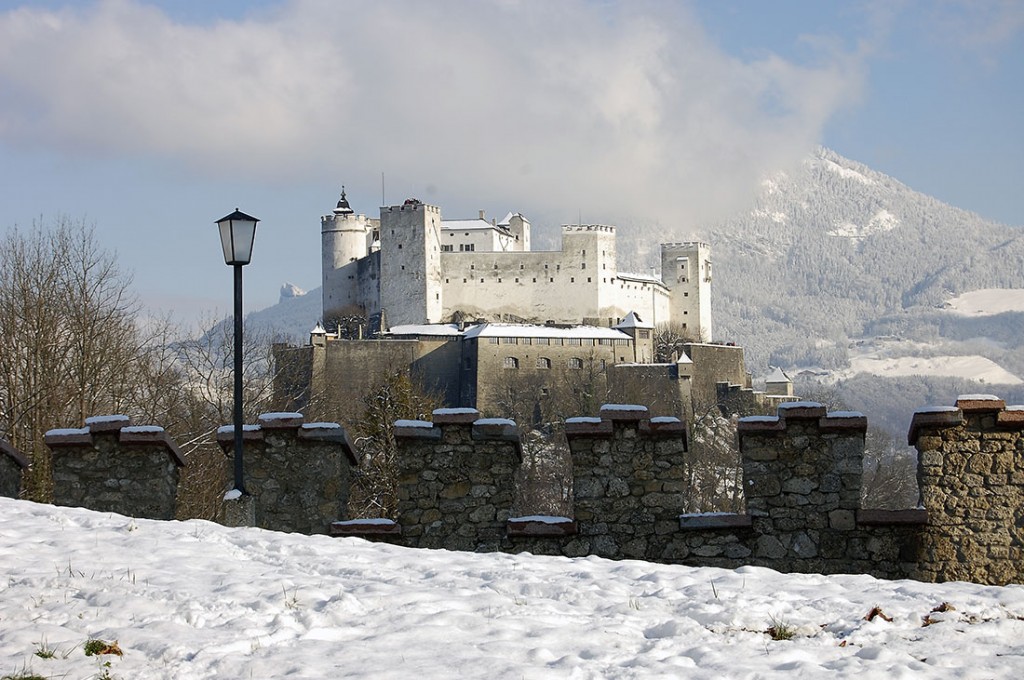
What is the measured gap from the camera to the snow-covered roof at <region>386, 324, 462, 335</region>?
94.8 metres

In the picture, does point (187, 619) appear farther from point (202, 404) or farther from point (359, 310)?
point (359, 310)

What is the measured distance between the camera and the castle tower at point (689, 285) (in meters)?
114

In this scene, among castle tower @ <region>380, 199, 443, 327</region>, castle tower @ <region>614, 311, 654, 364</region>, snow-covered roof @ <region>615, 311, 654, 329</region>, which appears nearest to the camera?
castle tower @ <region>614, 311, 654, 364</region>

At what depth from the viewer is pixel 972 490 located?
10789 millimetres

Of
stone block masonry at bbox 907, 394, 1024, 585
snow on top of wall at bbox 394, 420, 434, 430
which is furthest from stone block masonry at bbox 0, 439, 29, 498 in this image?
stone block masonry at bbox 907, 394, 1024, 585

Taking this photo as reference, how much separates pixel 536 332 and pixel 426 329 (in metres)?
8.50

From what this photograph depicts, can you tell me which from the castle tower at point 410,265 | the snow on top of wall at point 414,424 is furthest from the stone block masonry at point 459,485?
the castle tower at point 410,265

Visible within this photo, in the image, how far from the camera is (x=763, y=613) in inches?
306

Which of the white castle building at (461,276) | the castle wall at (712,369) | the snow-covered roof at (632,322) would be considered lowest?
the castle wall at (712,369)

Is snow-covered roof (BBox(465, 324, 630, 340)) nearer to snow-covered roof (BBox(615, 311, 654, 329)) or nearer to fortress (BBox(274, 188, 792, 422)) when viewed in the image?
fortress (BBox(274, 188, 792, 422))

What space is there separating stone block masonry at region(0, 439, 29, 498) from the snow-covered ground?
109 inches

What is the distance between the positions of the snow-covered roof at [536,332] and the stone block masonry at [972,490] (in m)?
78.5

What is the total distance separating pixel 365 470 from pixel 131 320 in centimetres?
618

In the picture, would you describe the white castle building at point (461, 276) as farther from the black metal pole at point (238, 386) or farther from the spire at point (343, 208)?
the black metal pole at point (238, 386)
